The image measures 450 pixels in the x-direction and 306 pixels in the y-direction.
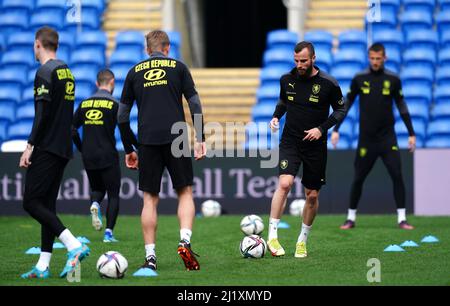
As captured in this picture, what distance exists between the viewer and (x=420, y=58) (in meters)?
19.8

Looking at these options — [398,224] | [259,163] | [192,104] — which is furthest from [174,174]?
[259,163]

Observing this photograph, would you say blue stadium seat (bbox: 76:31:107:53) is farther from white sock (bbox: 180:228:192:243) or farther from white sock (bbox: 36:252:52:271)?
white sock (bbox: 36:252:52:271)

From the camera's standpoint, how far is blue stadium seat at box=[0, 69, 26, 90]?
66.9ft

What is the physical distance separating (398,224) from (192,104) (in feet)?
19.2

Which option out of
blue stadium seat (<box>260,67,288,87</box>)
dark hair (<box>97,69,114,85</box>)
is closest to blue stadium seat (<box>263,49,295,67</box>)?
blue stadium seat (<box>260,67,288,87</box>)

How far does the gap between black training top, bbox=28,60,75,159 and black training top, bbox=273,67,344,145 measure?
2.50 meters

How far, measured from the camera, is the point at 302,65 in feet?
34.7

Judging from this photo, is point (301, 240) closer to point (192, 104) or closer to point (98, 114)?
point (192, 104)

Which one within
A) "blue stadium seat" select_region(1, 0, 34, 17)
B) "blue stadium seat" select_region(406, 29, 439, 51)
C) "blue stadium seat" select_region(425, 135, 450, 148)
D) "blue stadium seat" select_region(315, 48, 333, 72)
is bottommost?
"blue stadium seat" select_region(425, 135, 450, 148)

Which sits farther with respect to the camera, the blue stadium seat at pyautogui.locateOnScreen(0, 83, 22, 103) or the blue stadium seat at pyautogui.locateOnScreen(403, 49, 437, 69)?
the blue stadium seat at pyautogui.locateOnScreen(0, 83, 22, 103)

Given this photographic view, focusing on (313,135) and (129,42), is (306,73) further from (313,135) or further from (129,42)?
(129,42)

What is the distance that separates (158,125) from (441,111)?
1015 centimetres

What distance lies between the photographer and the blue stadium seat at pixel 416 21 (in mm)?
20672

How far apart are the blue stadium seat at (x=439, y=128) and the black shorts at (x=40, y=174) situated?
34.2ft
